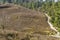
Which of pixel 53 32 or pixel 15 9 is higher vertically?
pixel 15 9

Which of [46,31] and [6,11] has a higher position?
[6,11]

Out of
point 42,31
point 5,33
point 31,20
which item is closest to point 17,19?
point 31,20

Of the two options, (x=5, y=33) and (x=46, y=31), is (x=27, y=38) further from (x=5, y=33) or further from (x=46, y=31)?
(x=46, y=31)

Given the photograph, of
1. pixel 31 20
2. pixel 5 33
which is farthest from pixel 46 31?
pixel 5 33

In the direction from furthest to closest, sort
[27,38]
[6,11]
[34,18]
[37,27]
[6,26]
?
[6,11] < [34,18] < [37,27] < [6,26] < [27,38]

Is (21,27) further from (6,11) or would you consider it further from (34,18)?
(6,11)

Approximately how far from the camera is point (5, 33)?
5.23 metres

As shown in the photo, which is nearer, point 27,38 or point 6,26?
point 27,38

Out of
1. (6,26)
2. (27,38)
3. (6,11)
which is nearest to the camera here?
(27,38)

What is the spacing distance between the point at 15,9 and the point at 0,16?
42.2 inches

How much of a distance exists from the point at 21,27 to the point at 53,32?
1128 millimetres

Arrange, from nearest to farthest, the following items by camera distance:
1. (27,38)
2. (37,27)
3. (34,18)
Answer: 1. (27,38)
2. (37,27)
3. (34,18)

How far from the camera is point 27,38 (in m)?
5.23

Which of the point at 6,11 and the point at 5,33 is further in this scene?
the point at 6,11
